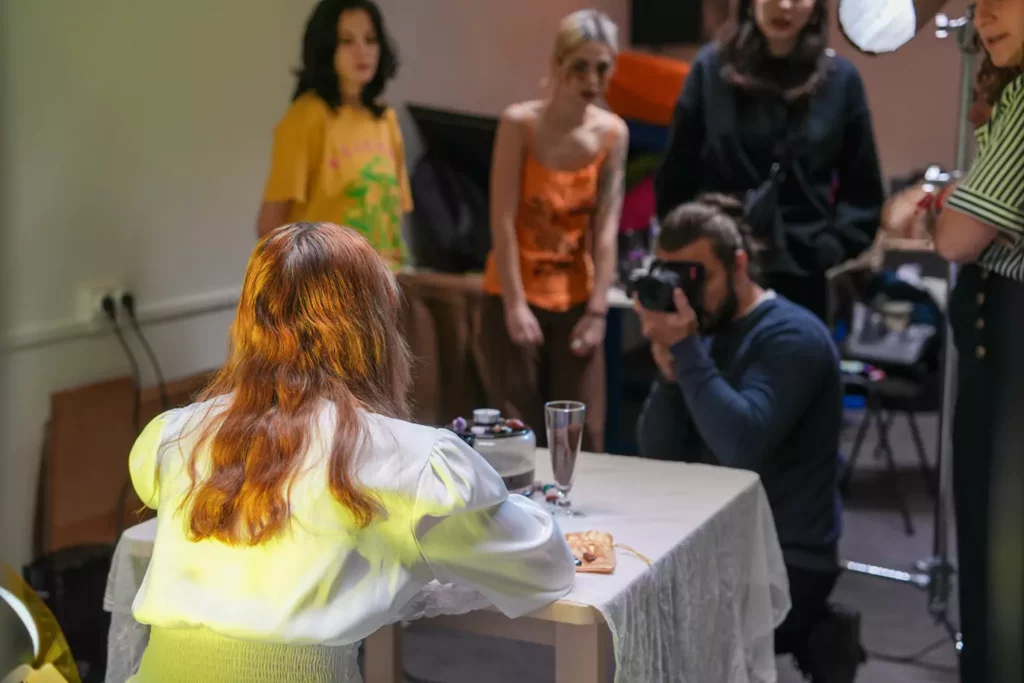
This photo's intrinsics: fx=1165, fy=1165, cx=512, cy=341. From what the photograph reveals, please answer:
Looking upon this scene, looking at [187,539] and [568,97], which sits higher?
[568,97]

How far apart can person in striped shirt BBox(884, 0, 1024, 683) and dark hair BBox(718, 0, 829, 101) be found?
2.10 ft

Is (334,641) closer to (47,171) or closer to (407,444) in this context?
(407,444)

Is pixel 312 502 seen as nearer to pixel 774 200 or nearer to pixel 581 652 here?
pixel 581 652

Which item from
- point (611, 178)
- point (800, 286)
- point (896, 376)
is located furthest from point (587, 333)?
point (896, 376)

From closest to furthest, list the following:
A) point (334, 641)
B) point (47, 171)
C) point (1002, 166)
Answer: point (334, 641) → point (1002, 166) → point (47, 171)

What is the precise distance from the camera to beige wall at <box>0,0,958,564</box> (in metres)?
2.71

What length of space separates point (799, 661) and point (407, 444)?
1107mm

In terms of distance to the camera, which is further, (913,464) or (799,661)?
(913,464)

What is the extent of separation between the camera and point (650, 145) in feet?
14.6

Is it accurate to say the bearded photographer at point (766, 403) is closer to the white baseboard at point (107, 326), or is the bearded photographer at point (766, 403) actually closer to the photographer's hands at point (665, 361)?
the photographer's hands at point (665, 361)

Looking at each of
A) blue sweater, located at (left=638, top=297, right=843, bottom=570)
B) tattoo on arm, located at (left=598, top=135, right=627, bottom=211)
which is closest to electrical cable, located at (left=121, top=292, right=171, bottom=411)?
tattoo on arm, located at (left=598, top=135, right=627, bottom=211)

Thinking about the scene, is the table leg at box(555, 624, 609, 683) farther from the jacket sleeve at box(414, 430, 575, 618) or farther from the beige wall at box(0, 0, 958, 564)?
the beige wall at box(0, 0, 958, 564)

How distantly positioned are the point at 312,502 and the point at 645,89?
363cm

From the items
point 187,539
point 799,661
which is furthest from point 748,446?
point 187,539
